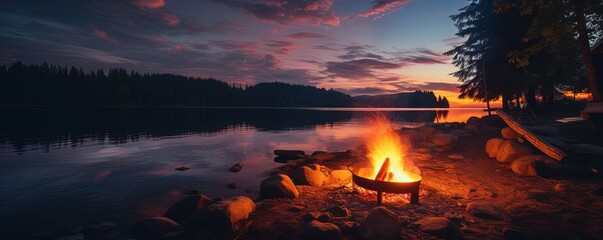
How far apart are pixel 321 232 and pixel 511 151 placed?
11798 mm

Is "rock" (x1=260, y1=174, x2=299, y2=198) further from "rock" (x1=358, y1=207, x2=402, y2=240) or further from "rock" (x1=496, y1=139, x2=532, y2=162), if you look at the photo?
"rock" (x1=496, y1=139, x2=532, y2=162)

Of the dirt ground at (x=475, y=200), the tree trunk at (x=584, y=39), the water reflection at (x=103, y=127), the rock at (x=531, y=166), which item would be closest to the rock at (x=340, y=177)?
the dirt ground at (x=475, y=200)

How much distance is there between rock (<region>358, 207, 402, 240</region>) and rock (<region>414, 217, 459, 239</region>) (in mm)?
760

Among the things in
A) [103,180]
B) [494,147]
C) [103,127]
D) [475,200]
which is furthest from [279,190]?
[103,127]

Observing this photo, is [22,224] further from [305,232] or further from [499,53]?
[499,53]

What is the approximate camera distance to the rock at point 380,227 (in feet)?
21.4

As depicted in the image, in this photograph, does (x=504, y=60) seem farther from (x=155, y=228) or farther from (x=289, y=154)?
(x=155, y=228)

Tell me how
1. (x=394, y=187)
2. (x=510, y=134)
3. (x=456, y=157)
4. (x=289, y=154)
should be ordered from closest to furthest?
(x=394, y=187)
(x=456, y=157)
(x=510, y=134)
(x=289, y=154)

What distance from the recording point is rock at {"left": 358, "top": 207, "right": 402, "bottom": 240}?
6.52 m

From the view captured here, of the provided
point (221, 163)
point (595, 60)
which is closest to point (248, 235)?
point (221, 163)

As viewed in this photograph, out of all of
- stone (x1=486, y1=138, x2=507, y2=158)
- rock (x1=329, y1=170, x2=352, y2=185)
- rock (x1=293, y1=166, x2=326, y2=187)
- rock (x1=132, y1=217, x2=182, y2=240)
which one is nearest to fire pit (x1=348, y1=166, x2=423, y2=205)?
rock (x1=293, y1=166, x2=326, y2=187)

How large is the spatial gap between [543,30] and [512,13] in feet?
62.0

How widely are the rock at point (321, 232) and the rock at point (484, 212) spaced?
3916 mm

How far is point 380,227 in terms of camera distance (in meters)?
6.62
